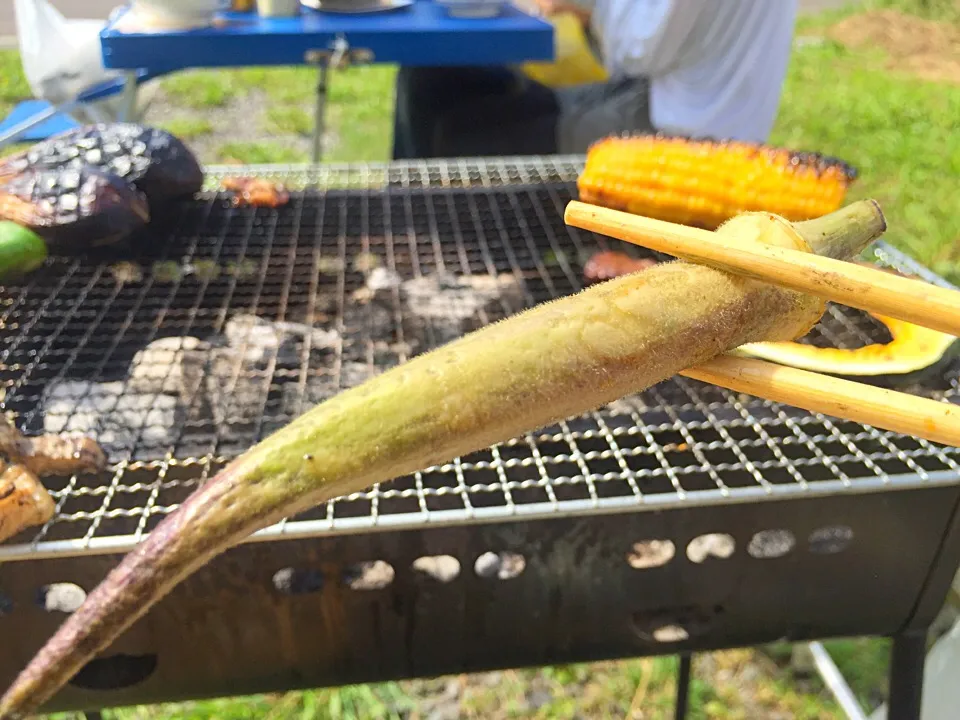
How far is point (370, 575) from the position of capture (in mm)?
1128

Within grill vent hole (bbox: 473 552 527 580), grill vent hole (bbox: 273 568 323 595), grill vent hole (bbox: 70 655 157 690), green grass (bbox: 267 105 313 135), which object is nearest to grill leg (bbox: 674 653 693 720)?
grill vent hole (bbox: 473 552 527 580)

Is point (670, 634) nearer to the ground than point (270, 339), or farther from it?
nearer to the ground

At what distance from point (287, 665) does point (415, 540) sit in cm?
30

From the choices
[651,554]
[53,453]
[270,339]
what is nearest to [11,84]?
[270,339]

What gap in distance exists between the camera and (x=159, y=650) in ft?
3.35

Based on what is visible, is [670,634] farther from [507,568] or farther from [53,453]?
[53,453]

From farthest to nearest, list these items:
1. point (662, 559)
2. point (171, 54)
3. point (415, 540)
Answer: point (171, 54)
point (662, 559)
point (415, 540)

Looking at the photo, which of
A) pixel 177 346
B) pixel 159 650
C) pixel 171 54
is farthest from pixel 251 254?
pixel 171 54

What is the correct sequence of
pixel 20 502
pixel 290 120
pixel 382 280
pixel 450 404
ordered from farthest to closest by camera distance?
pixel 290 120 → pixel 382 280 → pixel 20 502 → pixel 450 404

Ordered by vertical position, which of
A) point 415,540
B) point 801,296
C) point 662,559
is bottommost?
point 662,559

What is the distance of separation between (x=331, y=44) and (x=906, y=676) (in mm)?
2978

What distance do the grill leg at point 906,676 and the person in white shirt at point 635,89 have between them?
1.75 m

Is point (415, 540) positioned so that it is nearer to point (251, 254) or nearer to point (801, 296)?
point (801, 296)

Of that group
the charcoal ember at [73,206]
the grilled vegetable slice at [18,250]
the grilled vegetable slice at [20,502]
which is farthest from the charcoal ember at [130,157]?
the grilled vegetable slice at [20,502]
